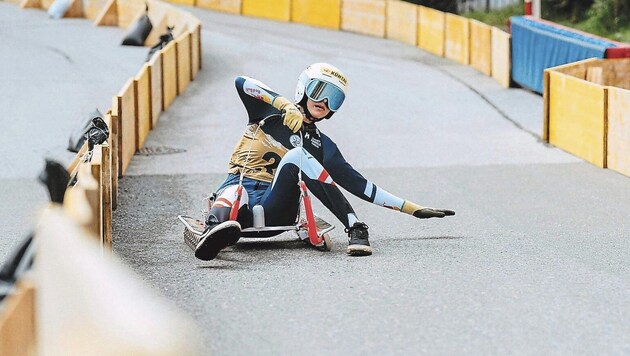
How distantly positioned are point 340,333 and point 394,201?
125 inches

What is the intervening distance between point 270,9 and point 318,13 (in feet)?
5.94

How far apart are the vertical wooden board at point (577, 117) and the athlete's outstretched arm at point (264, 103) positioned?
6.74 metres

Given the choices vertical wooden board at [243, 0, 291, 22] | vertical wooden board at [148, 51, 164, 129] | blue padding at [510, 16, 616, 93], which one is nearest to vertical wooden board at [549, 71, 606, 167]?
blue padding at [510, 16, 616, 93]

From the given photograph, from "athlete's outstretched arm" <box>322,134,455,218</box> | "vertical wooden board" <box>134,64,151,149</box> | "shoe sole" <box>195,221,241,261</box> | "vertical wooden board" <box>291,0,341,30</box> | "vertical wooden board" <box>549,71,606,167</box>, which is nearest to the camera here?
"shoe sole" <box>195,221,241,261</box>

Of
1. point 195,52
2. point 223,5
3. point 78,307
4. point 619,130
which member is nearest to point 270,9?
point 223,5

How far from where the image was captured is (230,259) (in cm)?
1018

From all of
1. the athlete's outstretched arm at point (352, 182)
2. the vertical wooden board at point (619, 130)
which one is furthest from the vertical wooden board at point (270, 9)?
the athlete's outstretched arm at point (352, 182)

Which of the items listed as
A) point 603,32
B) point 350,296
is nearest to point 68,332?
point 350,296

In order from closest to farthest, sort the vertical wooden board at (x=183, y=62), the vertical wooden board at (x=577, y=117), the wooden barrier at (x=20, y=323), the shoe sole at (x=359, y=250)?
the wooden barrier at (x=20, y=323) → the shoe sole at (x=359, y=250) → the vertical wooden board at (x=577, y=117) → the vertical wooden board at (x=183, y=62)

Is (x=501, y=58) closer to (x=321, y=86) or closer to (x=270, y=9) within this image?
(x=270, y=9)

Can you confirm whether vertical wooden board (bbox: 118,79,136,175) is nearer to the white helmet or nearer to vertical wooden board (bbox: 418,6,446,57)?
the white helmet

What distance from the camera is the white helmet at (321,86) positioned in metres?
10.3

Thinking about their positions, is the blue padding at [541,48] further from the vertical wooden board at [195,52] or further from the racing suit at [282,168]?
the racing suit at [282,168]

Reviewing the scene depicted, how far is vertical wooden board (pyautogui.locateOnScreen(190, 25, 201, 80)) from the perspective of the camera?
25.8 m
